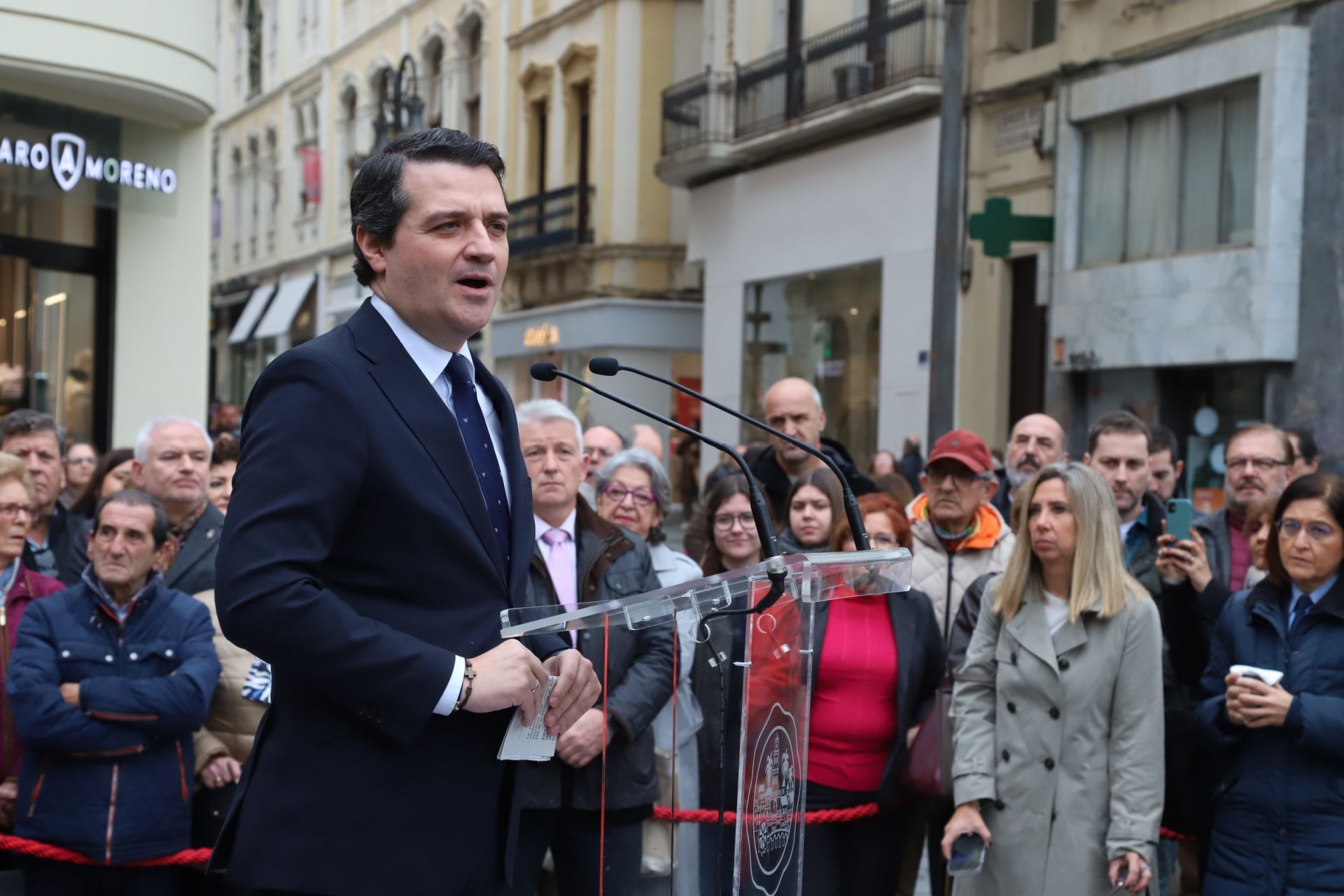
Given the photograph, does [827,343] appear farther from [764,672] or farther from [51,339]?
[764,672]

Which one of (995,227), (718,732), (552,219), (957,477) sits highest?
(552,219)

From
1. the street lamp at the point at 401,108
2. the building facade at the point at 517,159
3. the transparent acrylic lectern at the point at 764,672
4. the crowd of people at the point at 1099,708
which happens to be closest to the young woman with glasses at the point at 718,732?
the transparent acrylic lectern at the point at 764,672

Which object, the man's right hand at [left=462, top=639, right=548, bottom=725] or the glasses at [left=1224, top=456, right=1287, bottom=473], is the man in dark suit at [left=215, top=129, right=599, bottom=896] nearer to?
the man's right hand at [left=462, top=639, right=548, bottom=725]

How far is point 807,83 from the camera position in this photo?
22562 millimetres

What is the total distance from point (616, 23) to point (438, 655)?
27.9 meters

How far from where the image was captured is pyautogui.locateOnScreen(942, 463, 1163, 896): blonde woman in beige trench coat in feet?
16.2

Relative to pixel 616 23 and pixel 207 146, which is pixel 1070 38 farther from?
pixel 616 23

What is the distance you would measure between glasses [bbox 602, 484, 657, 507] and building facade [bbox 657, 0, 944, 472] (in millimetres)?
13799

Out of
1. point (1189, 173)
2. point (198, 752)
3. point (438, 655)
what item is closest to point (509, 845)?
point (438, 655)

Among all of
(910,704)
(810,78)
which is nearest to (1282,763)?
(910,704)

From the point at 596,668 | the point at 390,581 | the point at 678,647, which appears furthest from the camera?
the point at 596,668

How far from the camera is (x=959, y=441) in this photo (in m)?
6.37

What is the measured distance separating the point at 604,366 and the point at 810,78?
20.2 meters

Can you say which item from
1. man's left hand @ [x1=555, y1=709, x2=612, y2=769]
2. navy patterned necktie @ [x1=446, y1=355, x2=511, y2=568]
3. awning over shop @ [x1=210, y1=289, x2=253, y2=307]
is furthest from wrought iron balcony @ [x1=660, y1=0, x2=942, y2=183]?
awning over shop @ [x1=210, y1=289, x2=253, y2=307]
